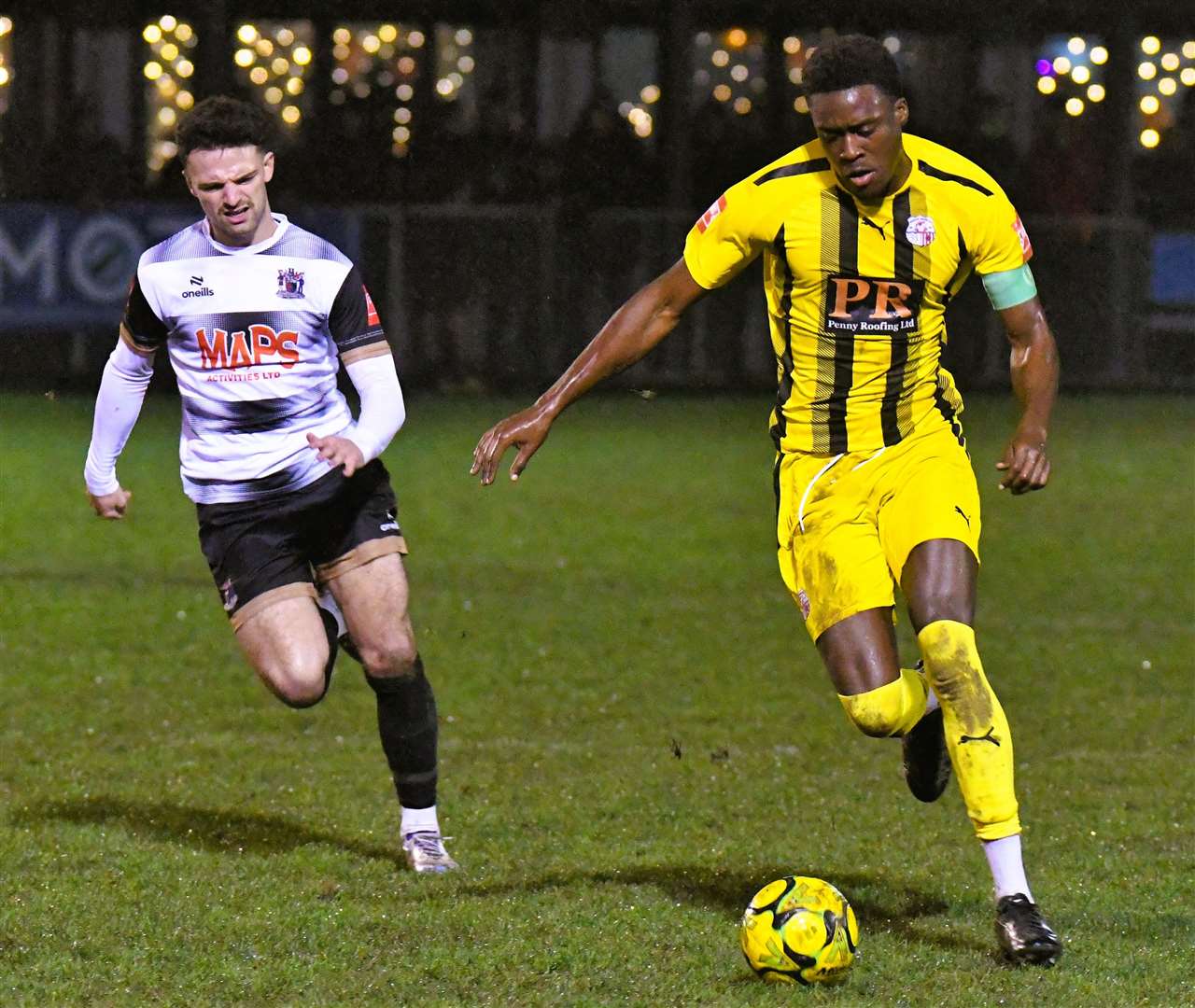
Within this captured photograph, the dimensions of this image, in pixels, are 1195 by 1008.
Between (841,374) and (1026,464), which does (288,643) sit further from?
(1026,464)

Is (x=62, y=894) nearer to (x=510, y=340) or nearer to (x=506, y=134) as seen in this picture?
(x=510, y=340)

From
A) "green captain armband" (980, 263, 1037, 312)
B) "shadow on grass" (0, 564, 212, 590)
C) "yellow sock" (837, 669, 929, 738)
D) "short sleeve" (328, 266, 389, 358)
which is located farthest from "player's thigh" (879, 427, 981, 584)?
"shadow on grass" (0, 564, 212, 590)

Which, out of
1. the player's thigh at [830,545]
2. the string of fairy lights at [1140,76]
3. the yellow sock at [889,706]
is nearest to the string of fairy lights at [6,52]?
the string of fairy lights at [1140,76]

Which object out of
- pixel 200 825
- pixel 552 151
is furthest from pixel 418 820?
pixel 552 151

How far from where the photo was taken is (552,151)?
76.5 feet

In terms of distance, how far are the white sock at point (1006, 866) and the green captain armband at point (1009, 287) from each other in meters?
1.39

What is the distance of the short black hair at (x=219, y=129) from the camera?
225 inches

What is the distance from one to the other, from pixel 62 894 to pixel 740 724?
3.26 m

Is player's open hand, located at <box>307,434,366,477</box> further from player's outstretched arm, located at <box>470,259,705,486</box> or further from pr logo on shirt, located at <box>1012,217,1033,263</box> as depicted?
pr logo on shirt, located at <box>1012,217,1033,263</box>

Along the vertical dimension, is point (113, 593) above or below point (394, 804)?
below

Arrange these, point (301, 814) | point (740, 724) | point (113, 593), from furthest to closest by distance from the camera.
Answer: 1. point (113, 593)
2. point (740, 724)
3. point (301, 814)

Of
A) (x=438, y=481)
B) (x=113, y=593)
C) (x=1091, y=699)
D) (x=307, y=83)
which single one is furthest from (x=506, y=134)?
(x=1091, y=699)

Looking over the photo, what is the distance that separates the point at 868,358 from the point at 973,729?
1089 mm

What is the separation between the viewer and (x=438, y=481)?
1541 cm
